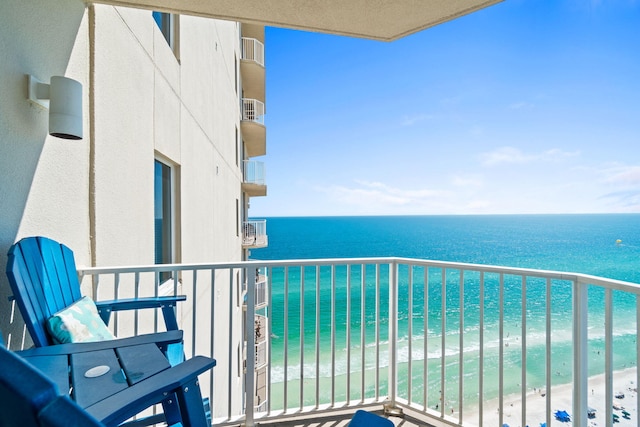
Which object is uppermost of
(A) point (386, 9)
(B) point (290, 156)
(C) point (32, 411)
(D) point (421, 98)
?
(D) point (421, 98)

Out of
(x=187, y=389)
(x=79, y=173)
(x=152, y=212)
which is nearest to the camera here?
(x=187, y=389)

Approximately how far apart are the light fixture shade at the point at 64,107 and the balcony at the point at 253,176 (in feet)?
30.3

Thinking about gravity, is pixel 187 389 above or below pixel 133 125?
below

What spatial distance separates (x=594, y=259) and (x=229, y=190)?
42.9 metres

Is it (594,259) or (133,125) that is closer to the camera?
(133,125)

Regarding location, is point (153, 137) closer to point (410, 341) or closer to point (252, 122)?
point (410, 341)

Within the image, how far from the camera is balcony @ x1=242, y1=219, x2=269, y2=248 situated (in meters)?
10.9

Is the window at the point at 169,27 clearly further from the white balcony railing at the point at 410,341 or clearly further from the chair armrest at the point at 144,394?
the chair armrest at the point at 144,394

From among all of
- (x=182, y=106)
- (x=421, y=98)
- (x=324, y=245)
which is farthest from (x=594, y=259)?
(x=182, y=106)

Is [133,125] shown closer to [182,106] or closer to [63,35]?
[63,35]

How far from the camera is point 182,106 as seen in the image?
382 centimetres

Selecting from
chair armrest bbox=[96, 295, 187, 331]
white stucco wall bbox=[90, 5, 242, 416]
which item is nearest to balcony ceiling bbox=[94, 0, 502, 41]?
white stucco wall bbox=[90, 5, 242, 416]

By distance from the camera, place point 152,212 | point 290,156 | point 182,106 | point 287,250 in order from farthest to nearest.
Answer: point 287,250, point 290,156, point 182,106, point 152,212

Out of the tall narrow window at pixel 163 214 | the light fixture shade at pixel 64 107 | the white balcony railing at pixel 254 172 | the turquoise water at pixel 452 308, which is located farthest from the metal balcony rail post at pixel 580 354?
the white balcony railing at pixel 254 172
